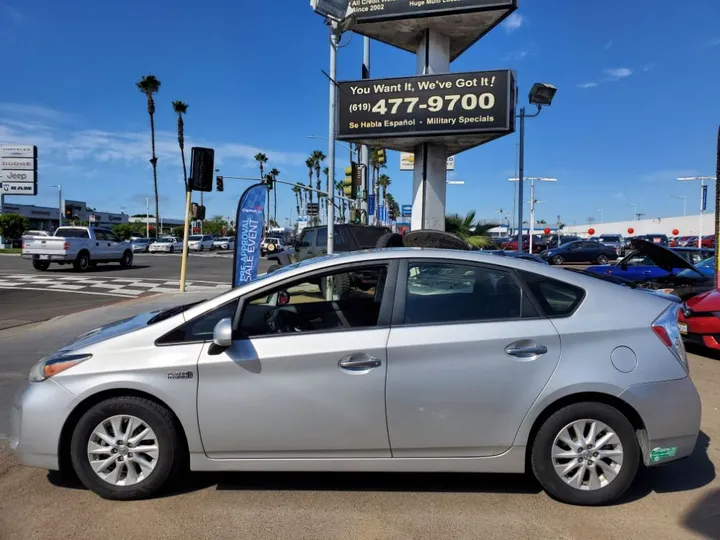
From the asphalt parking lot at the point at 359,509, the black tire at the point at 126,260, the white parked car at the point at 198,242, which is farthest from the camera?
the white parked car at the point at 198,242

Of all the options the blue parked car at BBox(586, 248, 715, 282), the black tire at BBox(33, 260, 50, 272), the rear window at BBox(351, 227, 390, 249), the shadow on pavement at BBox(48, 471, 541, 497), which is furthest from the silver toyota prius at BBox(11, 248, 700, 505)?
the black tire at BBox(33, 260, 50, 272)

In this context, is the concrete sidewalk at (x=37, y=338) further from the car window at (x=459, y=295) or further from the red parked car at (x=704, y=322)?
the red parked car at (x=704, y=322)

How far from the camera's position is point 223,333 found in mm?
3258

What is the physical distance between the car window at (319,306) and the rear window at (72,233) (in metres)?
22.2

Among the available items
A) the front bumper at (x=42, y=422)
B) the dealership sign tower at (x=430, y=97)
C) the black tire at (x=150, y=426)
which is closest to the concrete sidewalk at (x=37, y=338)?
the front bumper at (x=42, y=422)

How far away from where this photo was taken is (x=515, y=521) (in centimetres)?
325

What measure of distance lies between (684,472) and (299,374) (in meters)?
2.99

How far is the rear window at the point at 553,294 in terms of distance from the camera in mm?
3535

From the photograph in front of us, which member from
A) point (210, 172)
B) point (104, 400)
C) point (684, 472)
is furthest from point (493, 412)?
point (210, 172)

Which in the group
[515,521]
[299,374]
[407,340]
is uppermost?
[407,340]

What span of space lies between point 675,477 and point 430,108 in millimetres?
10012

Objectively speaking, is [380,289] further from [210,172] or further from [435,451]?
[210,172]

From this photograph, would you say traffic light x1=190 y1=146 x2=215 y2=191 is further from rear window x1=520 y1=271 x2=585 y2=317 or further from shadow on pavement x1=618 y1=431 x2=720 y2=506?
shadow on pavement x1=618 y1=431 x2=720 y2=506

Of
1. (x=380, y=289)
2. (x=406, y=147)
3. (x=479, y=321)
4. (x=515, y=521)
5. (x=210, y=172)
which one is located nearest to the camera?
(x=515, y=521)
